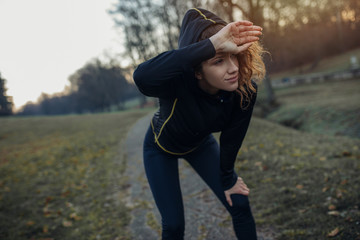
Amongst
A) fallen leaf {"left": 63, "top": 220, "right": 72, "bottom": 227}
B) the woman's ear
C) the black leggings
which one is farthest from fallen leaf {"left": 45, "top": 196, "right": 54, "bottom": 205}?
the woman's ear

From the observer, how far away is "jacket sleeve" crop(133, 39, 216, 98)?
60.2 inches

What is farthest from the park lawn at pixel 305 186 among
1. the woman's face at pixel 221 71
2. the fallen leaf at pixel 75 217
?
the fallen leaf at pixel 75 217

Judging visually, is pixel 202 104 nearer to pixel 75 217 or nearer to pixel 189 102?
pixel 189 102

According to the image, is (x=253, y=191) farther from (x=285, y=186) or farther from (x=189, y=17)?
(x=189, y=17)

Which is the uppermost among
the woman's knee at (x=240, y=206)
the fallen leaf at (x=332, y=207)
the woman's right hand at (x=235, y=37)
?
the woman's right hand at (x=235, y=37)

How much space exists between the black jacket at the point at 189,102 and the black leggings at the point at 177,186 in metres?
0.11

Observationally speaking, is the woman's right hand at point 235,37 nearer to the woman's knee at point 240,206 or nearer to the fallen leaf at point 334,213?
the woman's knee at point 240,206

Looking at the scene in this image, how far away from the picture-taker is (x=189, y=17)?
185 cm

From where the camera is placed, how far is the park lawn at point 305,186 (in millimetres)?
2994

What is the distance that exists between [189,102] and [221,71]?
333mm

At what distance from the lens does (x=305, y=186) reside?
403 cm

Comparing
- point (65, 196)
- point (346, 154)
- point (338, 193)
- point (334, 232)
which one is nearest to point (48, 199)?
point (65, 196)

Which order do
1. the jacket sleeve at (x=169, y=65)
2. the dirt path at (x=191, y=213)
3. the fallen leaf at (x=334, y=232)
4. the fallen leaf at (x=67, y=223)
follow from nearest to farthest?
the jacket sleeve at (x=169, y=65) < the fallen leaf at (x=334, y=232) < the dirt path at (x=191, y=213) < the fallen leaf at (x=67, y=223)

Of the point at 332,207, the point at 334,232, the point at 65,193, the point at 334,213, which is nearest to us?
the point at 334,232
